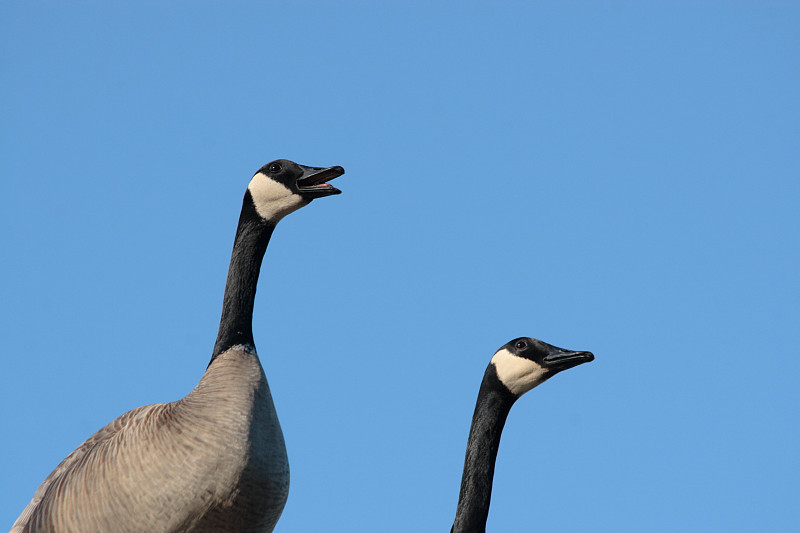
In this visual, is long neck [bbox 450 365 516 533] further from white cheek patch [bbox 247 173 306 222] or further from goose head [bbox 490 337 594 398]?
white cheek patch [bbox 247 173 306 222]

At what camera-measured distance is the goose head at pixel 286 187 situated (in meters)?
7.93

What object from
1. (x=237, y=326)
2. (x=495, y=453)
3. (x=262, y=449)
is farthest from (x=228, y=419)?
(x=495, y=453)

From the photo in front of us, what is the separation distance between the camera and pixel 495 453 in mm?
8234

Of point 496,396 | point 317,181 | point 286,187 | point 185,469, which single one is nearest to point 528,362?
point 496,396

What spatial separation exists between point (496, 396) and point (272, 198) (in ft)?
8.85

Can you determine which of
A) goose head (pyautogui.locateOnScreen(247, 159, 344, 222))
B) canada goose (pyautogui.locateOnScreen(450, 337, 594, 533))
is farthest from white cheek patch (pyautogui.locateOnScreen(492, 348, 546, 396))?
goose head (pyautogui.locateOnScreen(247, 159, 344, 222))

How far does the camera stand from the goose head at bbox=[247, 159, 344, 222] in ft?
26.0

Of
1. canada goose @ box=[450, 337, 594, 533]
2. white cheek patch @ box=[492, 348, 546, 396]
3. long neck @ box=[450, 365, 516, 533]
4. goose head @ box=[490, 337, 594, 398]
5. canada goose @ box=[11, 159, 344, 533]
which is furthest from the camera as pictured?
white cheek patch @ box=[492, 348, 546, 396]

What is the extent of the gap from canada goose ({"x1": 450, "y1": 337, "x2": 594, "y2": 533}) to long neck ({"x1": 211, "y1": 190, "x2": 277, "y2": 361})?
2.19 meters

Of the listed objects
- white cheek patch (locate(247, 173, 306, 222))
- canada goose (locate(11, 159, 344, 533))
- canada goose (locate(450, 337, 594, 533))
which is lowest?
canada goose (locate(11, 159, 344, 533))

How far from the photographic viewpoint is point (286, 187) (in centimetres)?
804

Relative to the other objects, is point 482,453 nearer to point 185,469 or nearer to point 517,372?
point 517,372

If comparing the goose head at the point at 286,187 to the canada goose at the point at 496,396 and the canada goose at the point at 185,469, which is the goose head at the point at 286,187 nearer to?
the canada goose at the point at 185,469

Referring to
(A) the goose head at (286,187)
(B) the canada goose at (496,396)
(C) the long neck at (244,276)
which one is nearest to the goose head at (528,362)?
(B) the canada goose at (496,396)
